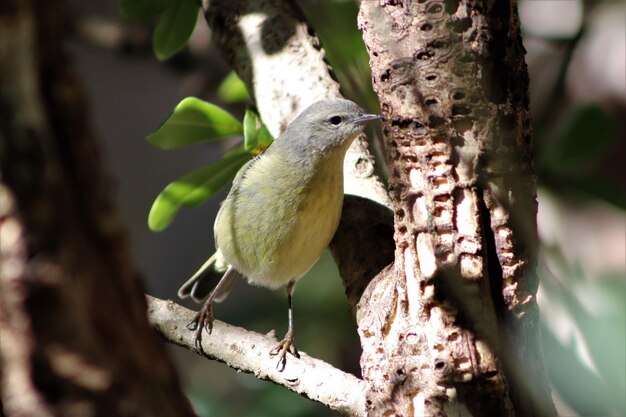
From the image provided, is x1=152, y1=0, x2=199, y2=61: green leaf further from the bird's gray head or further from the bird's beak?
the bird's beak

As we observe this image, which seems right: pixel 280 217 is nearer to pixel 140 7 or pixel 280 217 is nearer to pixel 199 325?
pixel 199 325

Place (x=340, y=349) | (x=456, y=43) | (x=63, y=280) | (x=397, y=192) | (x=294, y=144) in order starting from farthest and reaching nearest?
1. (x=340, y=349)
2. (x=294, y=144)
3. (x=397, y=192)
4. (x=456, y=43)
5. (x=63, y=280)

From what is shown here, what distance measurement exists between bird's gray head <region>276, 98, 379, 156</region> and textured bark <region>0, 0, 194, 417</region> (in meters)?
1.64

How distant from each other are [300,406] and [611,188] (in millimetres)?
1715

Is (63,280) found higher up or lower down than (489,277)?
higher up

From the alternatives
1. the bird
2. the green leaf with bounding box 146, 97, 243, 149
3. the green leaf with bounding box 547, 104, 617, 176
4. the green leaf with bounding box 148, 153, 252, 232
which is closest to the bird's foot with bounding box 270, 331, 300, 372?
the bird

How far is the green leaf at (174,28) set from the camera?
8.76ft

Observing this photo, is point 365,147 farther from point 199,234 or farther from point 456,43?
point 199,234

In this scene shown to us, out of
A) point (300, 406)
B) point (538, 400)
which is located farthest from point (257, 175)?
point (538, 400)

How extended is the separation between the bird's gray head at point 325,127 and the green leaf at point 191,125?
0.29 m

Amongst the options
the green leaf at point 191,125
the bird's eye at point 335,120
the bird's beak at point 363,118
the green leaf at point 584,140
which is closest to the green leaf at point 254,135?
the green leaf at point 191,125

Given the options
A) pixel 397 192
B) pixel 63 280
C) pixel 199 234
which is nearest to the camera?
pixel 63 280

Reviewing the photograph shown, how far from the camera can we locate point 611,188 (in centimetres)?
267

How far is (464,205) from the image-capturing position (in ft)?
5.65
